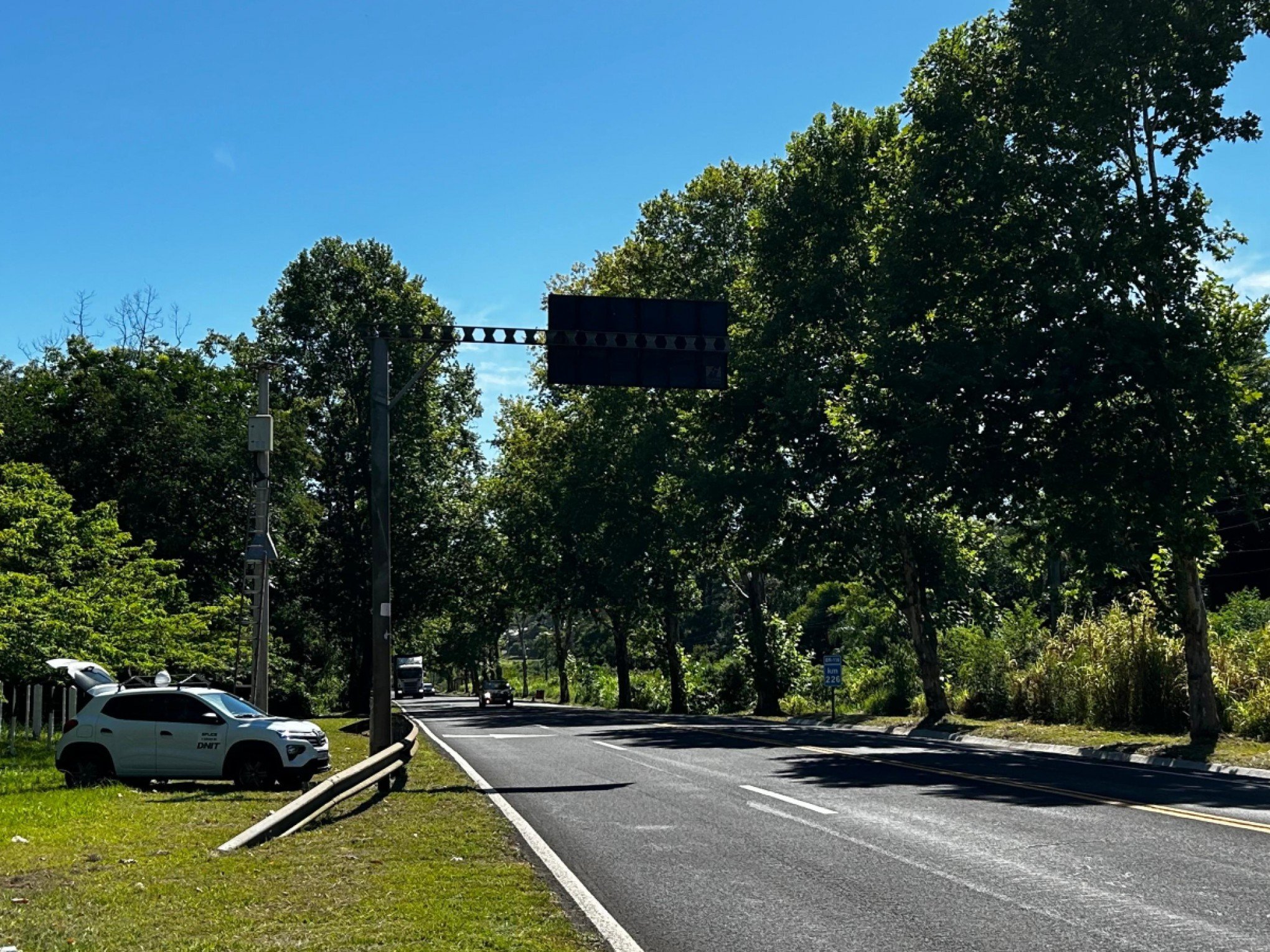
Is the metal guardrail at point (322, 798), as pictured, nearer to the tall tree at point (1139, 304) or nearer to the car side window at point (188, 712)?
the car side window at point (188, 712)

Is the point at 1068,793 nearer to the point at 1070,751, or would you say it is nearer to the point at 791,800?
the point at 791,800

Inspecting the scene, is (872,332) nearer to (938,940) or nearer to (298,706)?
(938,940)

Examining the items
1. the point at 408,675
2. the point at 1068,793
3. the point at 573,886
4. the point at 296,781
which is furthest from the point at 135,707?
the point at 408,675

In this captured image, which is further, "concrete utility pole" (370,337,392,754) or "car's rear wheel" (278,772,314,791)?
"concrete utility pole" (370,337,392,754)

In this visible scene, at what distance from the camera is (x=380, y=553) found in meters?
21.7

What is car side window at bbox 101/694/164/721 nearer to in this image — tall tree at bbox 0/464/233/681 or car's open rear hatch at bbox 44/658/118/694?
car's open rear hatch at bbox 44/658/118/694

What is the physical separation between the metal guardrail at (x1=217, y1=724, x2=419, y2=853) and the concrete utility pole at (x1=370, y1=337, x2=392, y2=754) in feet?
7.05

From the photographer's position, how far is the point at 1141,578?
27062mm

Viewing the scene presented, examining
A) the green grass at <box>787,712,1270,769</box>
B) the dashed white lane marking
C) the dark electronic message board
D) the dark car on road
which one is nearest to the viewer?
the dashed white lane marking

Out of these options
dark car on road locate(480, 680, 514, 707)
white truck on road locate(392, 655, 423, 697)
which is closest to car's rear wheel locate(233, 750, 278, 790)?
dark car on road locate(480, 680, 514, 707)

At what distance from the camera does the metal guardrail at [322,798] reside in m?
11.8

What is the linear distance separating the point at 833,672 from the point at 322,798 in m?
27.4

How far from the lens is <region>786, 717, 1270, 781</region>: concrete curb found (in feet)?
65.9

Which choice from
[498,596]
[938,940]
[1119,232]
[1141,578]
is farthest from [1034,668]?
[498,596]
